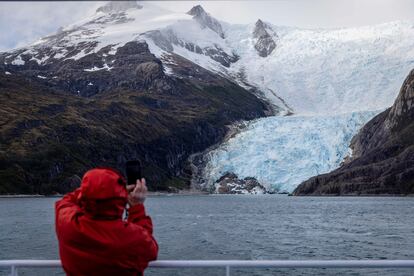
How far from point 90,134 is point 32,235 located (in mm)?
142052

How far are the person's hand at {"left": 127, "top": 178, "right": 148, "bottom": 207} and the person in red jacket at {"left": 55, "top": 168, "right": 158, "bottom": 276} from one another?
2.7 inches

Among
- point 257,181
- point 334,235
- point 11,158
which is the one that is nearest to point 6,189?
point 11,158

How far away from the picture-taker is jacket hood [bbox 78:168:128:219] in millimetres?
5070

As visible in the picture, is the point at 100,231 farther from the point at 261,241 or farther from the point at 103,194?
the point at 261,241

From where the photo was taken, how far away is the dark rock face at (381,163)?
165m

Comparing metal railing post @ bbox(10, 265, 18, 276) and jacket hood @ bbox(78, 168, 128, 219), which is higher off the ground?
jacket hood @ bbox(78, 168, 128, 219)

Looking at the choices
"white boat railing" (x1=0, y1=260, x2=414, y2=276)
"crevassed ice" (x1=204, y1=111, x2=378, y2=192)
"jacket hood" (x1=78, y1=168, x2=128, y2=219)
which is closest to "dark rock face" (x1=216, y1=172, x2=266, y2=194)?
"crevassed ice" (x1=204, y1=111, x2=378, y2=192)

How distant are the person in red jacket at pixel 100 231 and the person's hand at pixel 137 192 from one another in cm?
7

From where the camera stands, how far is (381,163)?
173 m

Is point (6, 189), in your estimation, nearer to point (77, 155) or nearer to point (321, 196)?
point (77, 155)

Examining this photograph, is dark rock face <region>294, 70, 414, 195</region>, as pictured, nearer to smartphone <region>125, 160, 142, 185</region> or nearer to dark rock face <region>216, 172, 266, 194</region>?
→ dark rock face <region>216, 172, 266, 194</region>

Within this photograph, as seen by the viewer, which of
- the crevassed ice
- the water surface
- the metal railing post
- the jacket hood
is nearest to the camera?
the jacket hood

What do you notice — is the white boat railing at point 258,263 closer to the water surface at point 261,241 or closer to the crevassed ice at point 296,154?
the water surface at point 261,241

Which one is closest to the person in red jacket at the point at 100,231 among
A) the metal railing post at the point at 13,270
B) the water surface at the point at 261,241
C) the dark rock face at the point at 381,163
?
the metal railing post at the point at 13,270
